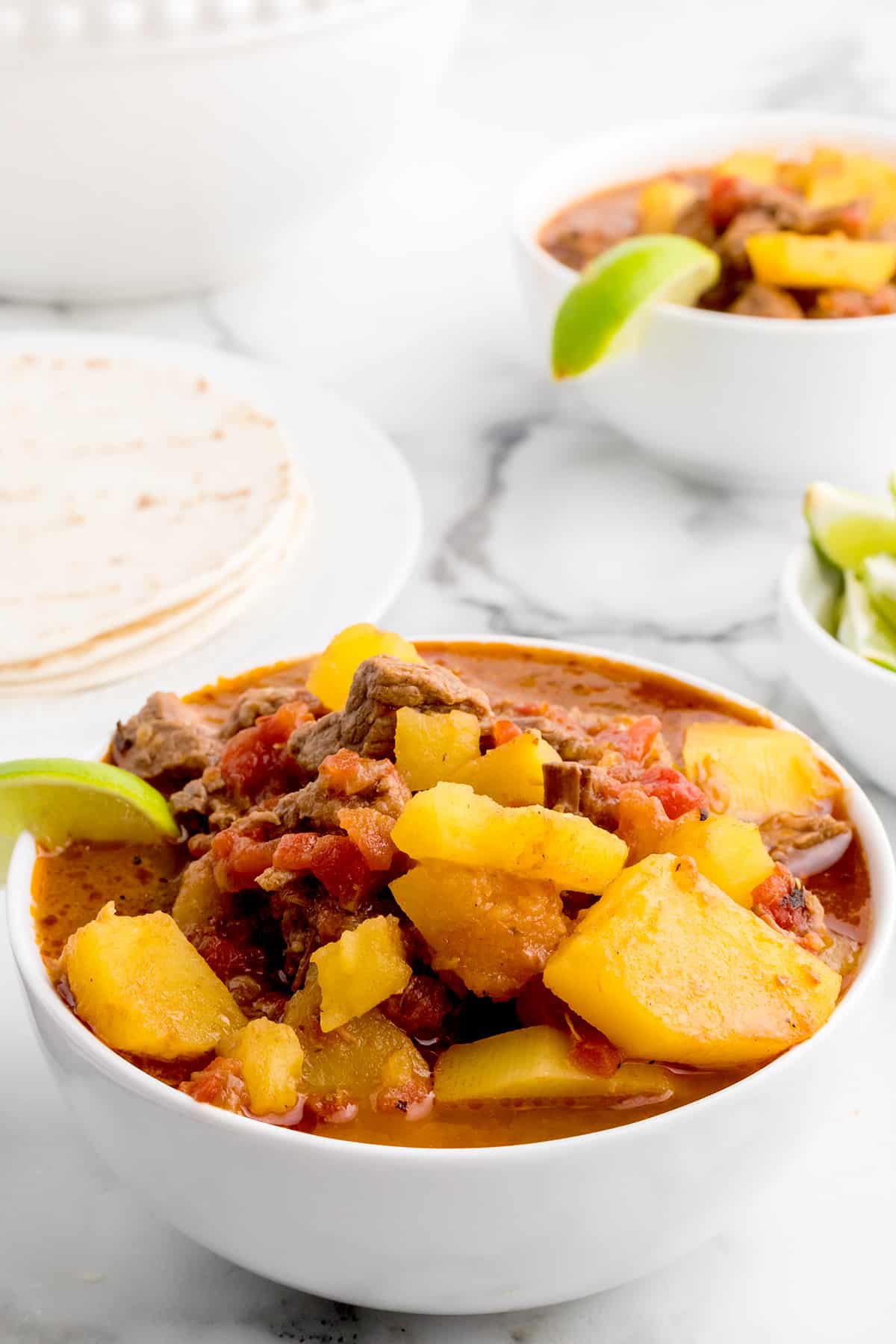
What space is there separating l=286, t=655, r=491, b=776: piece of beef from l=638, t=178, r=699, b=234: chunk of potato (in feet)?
8.51

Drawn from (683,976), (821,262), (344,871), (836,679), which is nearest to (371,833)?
(344,871)

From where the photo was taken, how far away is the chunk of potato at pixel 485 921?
196cm

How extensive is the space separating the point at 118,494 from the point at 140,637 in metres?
0.58

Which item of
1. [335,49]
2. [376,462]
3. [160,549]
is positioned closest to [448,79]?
[335,49]

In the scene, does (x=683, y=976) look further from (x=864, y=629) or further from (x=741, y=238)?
(x=741, y=238)

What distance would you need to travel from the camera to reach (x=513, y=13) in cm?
745

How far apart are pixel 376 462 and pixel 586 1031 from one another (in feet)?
7.97

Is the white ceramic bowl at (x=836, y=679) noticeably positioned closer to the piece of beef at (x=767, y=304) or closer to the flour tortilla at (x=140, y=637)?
the piece of beef at (x=767, y=304)

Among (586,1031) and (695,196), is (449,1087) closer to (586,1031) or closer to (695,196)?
(586,1031)

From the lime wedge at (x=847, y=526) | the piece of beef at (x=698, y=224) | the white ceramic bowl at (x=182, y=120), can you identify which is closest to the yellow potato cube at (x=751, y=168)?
the piece of beef at (x=698, y=224)

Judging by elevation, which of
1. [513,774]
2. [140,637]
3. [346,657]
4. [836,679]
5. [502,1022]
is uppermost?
[513,774]

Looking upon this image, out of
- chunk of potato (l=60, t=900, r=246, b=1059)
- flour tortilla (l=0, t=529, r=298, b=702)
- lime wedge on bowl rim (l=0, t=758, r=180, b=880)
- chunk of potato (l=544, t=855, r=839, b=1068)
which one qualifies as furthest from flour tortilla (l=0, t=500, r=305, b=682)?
chunk of potato (l=544, t=855, r=839, b=1068)

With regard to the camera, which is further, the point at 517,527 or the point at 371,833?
the point at 517,527

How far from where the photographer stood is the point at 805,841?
230cm
